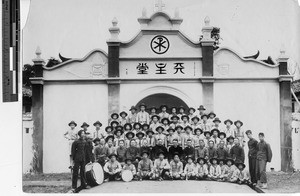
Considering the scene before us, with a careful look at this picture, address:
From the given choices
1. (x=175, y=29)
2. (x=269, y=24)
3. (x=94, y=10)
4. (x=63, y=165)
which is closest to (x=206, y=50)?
(x=175, y=29)

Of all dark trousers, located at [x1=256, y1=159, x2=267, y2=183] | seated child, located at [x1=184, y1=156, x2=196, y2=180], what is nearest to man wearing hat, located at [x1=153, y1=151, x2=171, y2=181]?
seated child, located at [x1=184, y1=156, x2=196, y2=180]

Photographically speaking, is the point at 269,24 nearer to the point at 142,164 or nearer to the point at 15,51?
the point at 142,164

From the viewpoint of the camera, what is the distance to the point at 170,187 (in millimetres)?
3719

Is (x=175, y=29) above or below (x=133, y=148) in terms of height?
above

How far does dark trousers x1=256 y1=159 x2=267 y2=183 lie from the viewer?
374 centimetres

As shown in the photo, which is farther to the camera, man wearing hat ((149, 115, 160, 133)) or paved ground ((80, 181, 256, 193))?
man wearing hat ((149, 115, 160, 133))

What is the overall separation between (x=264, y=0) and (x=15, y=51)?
2040 millimetres

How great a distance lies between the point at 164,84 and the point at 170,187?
827 millimetres

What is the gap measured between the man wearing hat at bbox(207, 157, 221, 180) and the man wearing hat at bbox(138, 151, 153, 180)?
477 mm

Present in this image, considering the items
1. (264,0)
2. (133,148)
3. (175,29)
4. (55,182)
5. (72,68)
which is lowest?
(55,182)

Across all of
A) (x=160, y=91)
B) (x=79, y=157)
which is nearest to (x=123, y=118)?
(x=160, y=91)

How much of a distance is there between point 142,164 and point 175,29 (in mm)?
1125

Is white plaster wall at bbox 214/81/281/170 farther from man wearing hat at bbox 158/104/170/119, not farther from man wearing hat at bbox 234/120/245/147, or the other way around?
man wearing hat at bbox 158/104/170/119

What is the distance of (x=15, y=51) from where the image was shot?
3.66 m
